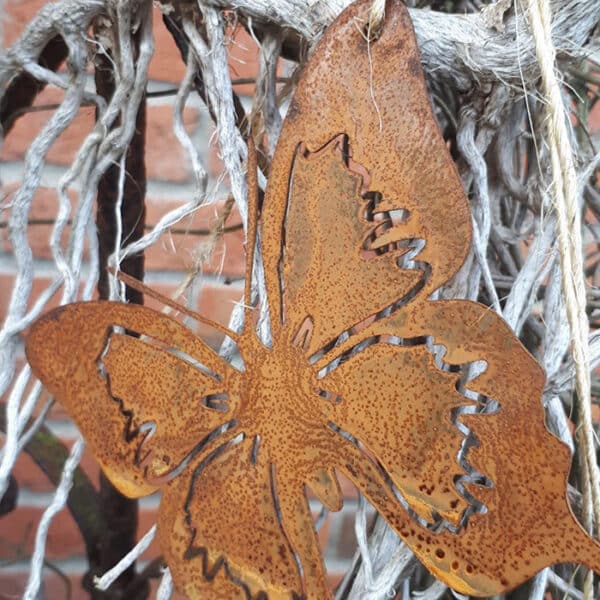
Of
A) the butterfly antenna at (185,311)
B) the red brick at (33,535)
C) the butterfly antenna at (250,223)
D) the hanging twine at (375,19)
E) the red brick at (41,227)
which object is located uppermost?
the hanging twine at (375,19)

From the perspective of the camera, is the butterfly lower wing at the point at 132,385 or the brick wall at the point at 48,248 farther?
the brick wall at the point at 48,248

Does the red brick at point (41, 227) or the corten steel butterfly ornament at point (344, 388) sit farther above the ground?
the corten steel butterfly ornament at point (344, 388)

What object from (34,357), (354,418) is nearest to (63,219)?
(34,357)

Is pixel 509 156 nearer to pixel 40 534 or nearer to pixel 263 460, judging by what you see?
pixel 263 460

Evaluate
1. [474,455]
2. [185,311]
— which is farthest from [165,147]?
[474,455]

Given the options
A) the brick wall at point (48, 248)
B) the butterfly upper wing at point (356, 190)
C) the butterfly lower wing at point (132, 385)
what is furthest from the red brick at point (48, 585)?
the butterfly upper wing at point (356, 190)

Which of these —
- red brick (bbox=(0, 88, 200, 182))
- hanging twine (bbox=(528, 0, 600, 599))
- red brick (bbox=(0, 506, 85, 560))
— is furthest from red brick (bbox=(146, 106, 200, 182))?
hanging twine (bbox=(528, 0, 600, 599))

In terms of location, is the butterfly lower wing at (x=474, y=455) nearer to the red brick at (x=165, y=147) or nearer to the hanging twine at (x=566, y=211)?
the hanging twine at (x=566, y=211)

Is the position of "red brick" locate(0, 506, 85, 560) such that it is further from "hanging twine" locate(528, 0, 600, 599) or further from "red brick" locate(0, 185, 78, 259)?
"hanging twine" locate(528, 0, 600, 599)
